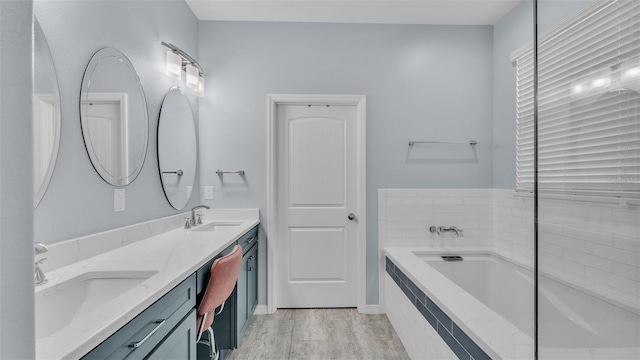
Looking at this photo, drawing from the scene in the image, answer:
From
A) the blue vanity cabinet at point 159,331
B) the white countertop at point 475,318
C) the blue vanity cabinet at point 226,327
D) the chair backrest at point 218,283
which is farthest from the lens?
the blue vanity cabinet at point 226,327

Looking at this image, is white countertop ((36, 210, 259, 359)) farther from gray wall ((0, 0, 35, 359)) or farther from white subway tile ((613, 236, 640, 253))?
white subway tile ((613, 236, 640, 253))

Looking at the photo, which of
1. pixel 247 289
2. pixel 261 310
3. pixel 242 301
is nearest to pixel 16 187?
pixel 242 301

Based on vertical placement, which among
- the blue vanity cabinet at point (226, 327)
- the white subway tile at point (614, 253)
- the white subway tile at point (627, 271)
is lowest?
the blue vanity cabinet at point (226, 327)

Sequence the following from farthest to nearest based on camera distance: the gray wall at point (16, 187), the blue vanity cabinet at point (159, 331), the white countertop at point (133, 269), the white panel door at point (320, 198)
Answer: the white panel door at point (320, 198), the blue vanity cabinet at point (159, 331), the white countertop at point (133, 269), the gray wall at point (16, 187)

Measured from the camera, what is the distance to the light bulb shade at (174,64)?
2.19m

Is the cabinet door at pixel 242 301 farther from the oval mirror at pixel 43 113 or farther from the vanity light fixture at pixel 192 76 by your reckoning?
the vanity light fixture at pixel 192 76

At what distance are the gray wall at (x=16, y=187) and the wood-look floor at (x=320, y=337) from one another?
1.98m

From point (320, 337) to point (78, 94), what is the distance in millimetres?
2183

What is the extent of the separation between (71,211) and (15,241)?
1.22 metres

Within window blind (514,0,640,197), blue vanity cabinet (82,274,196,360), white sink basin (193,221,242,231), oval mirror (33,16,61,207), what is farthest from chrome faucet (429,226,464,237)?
oval mirror (33,16,61,207)

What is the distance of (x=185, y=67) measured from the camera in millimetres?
2482

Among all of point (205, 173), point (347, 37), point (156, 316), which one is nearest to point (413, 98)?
point (347, 37)

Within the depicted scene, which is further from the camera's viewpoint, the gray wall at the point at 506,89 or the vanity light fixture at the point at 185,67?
the gray wall at the point at 506,89

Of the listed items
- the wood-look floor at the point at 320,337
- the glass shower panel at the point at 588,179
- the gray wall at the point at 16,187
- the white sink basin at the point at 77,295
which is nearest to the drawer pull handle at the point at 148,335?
the white sink basin at the point at 77,295
